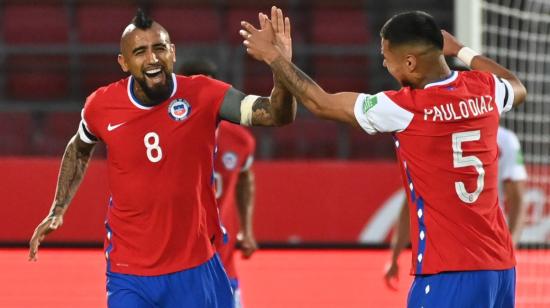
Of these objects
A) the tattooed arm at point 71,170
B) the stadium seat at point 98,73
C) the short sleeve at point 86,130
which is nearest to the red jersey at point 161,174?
the short sleeve at point 86,130

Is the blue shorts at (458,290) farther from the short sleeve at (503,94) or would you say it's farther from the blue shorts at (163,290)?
the blue shorts at (163,290)

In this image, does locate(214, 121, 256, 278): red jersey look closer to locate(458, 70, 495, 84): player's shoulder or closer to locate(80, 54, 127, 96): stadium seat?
locate(458, 70, 495, 84): player's shoulder

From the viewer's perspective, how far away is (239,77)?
14.5m

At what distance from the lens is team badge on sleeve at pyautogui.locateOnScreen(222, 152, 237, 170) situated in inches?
264

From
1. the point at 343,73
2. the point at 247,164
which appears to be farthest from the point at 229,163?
the point at 343,73

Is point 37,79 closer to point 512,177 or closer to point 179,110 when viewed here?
point 512,177

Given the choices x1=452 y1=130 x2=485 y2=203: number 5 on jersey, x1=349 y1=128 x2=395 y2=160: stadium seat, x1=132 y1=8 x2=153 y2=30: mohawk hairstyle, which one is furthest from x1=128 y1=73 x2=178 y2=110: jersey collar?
x1=349 y1=128 x2=395 y2=160: stadium seat

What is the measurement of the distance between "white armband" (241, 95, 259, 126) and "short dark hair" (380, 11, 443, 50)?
0.66 m

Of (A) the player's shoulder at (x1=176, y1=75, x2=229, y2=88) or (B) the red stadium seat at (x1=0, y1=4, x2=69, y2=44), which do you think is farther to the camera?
(B) the red stadium seat at (x1=0, y1=4, x2=69, y2=44)

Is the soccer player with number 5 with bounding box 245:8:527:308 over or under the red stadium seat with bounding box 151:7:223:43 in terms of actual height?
over

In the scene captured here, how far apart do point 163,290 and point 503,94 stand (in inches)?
63.1

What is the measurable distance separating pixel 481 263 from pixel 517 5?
10480mm

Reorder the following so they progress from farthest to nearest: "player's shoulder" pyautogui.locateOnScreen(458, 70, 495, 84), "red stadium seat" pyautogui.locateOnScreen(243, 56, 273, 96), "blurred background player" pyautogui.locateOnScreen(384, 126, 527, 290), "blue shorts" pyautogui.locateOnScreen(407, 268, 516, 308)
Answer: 1. "red stadium seat" pyautogui.locateOnScreen(243, 56, 273, 96)
2. "blurred background player" pyautogui.locateOnScreen(384, 126, 527, 290)
3. "player's shoulder" pyautogui.locateOnScreen(458, 70, 495, 84)
4. "blue shorts" pyautogui.locateOnScreen(407, 268, 516, 308)

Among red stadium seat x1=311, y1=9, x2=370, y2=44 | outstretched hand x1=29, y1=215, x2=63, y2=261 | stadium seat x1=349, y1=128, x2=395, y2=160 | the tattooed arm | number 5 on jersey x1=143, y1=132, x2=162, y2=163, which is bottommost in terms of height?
stadium seat x1=349, y1=128, x2=395, y2=160
